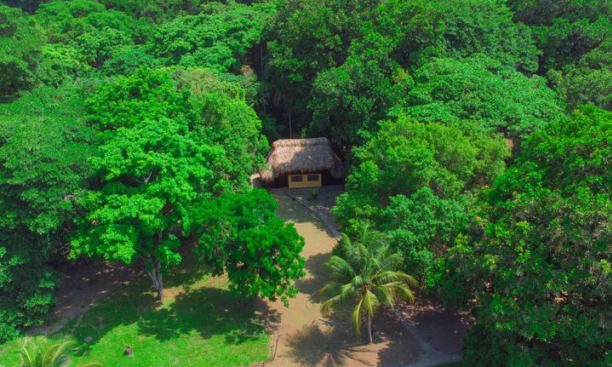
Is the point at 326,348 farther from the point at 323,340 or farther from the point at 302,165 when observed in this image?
the point at 302,165

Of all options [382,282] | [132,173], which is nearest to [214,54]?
[132,173]

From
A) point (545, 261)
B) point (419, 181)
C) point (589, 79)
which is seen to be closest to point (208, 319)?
point (419, 181)

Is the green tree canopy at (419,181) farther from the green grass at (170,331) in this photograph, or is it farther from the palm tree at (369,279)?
the green grass at (170,331)

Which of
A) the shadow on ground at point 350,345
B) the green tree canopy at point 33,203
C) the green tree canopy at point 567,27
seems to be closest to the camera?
the shadow on ground at point 350,345

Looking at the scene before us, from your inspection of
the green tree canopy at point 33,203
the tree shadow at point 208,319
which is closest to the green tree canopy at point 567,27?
the tree shadow at point 208,319

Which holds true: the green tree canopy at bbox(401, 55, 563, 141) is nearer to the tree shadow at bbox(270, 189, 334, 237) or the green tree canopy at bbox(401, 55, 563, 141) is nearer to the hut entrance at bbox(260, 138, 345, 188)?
the hut entrance at bbox(260, 138, 345, 188)

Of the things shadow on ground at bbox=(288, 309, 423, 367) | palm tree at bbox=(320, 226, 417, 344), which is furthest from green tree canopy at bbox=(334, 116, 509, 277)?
shadow on ground at bbox=(288, 309, 423, 367)

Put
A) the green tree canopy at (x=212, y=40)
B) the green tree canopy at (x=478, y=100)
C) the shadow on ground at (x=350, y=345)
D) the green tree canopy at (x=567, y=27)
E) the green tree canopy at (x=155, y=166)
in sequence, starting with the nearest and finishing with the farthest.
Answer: the shadow on ground at (x=350, y=345), the green tree canopy at (x=155, y=166), the green tree canopy at (x=478, y=100), the green tree canopy at (x=567, y=27), the green tree canopy at (x=212, y=40)
